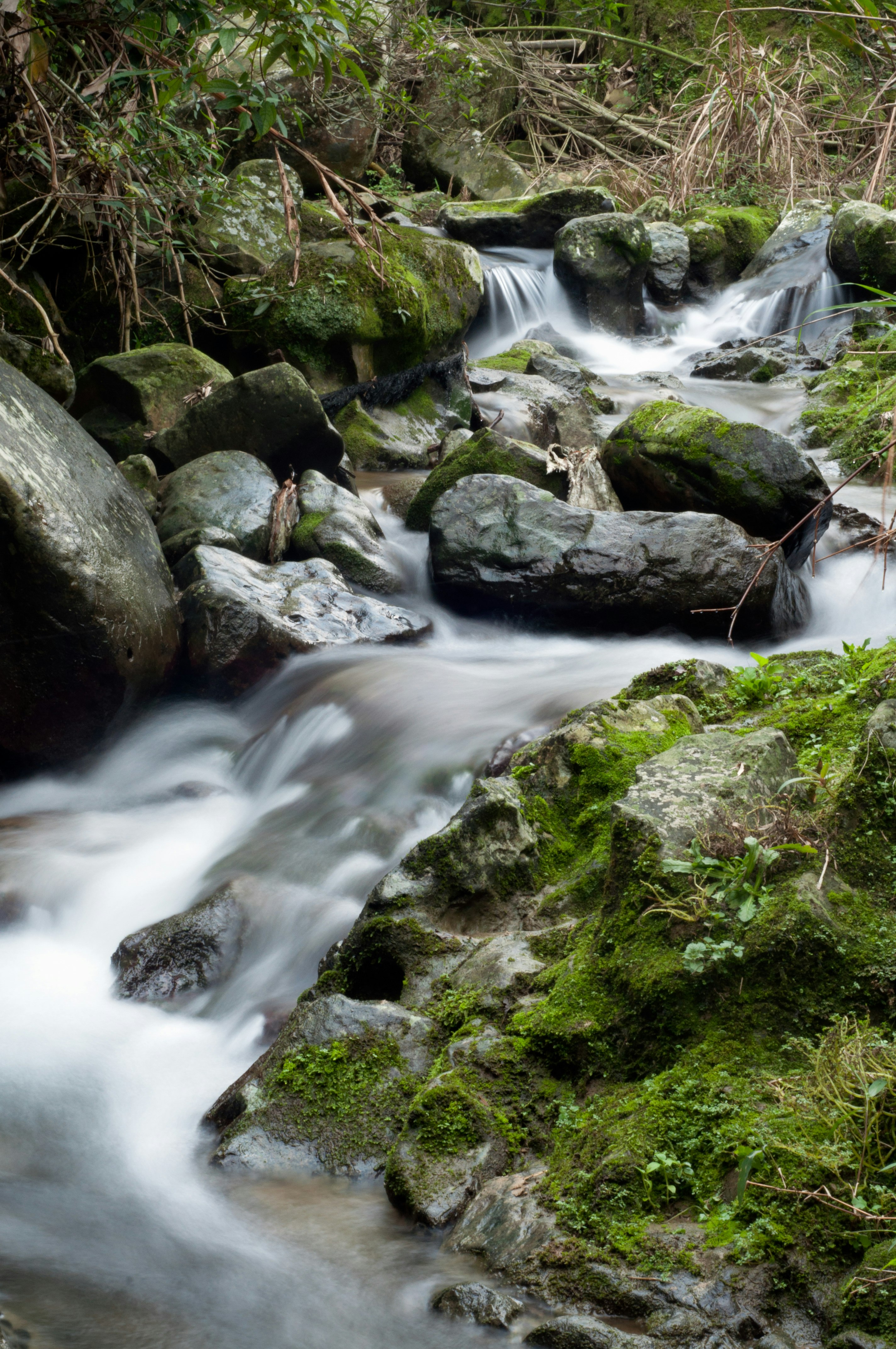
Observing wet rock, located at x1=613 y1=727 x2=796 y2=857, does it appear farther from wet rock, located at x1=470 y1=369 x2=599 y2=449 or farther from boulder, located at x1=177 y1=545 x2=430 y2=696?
wet rock, located at x1=470 y1=369 x2=599 y2=449

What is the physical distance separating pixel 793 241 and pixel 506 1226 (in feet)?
48.9

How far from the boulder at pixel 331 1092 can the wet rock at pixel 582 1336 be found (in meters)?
0.74

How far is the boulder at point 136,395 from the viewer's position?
24.5 feet

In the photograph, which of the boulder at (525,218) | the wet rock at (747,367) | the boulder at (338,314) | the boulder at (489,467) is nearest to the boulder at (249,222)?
the boulder at (338,314)

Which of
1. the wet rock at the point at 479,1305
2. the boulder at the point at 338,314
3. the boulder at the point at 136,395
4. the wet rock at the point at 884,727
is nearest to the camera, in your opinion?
the wet rock at the point at 479,1305

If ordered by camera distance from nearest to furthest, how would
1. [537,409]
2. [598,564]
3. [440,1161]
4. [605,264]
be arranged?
[440,1161], [598,564], [537,409], [605,264]

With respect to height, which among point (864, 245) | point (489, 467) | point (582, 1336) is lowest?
point (582, 1336)

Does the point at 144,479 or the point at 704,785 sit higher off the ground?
the point at 144,479

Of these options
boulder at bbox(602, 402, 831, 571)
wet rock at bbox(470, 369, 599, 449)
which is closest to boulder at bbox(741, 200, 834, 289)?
wet rock at bbox(470, 369, 599, 449)

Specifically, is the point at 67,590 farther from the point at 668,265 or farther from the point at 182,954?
the point at 668,265

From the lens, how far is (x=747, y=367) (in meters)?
11.9

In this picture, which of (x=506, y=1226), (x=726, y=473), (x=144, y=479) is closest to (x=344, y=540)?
(x=144, y=479)

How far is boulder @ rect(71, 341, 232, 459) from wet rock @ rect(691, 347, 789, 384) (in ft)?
21.8

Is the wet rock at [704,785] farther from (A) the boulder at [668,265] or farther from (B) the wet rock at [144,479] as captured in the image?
(A) the boulder at [668,265]
